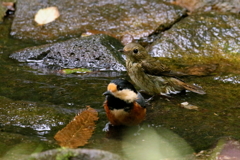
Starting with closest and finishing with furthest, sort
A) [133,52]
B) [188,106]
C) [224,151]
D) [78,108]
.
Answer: [224,151] → [78,108] → [188,106] → [133,52]

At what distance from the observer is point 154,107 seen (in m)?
4.75

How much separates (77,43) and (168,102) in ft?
7.88

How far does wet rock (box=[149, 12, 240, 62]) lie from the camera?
22.1ft

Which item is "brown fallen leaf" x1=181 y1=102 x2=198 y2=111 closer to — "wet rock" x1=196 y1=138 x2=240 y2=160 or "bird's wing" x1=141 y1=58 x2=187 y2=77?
"bird's wing" x1=141 y1=58 x2=187 y2=77

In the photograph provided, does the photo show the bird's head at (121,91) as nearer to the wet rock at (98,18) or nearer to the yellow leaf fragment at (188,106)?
the yellow leaf fragment at (188,106)

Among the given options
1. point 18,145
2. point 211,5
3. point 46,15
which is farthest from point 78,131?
point 211,5

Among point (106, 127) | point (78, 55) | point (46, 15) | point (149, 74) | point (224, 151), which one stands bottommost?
point (46, 15)

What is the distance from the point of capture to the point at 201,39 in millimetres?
7043

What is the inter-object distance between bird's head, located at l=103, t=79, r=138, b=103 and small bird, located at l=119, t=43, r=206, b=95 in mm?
1477

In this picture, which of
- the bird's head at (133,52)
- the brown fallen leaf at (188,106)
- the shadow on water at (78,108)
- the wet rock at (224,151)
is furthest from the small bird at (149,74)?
the wet rock at (224,151)

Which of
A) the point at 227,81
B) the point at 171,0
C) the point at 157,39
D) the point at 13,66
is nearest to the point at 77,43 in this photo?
the point at 13,66

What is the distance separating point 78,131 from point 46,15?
5110 mm

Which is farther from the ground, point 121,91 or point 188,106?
point 121,91

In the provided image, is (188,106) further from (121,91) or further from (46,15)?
→ (46,15)
